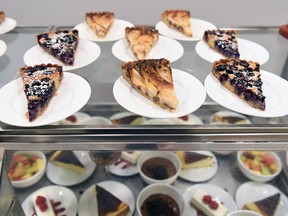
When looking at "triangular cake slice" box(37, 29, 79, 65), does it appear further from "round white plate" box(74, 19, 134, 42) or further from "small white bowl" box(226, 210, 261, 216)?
"small white bowl" box(226, 210, 261, 216)

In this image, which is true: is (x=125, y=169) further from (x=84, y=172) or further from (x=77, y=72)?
(x=77, y=72)

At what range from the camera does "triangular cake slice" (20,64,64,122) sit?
903mm

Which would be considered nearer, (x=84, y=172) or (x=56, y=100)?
(x=56, y=100)

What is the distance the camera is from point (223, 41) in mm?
1274

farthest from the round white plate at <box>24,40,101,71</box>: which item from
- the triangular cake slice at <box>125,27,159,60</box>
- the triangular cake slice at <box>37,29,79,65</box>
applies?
the triangular cake slice at <box>125,27,159,60</box>

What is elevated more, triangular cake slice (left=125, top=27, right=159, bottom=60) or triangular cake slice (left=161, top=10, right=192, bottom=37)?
triangular cake slice (left=161, top=10, right=192, bottom=37)

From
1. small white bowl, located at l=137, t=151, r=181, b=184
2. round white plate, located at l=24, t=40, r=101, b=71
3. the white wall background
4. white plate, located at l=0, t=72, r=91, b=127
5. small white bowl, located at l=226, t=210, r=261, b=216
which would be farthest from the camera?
the white wall background

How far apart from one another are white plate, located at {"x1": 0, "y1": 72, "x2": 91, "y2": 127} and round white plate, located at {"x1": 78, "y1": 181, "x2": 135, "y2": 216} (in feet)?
2.17

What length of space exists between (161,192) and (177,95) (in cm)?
62

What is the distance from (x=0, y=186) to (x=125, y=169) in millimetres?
691

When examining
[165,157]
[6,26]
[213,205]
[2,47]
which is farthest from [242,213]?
[6,26]

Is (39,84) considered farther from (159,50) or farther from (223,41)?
(223,41)

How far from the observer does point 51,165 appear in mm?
1543

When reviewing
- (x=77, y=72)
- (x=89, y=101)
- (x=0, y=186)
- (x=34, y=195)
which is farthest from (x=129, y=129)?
(x=34, y=195)
